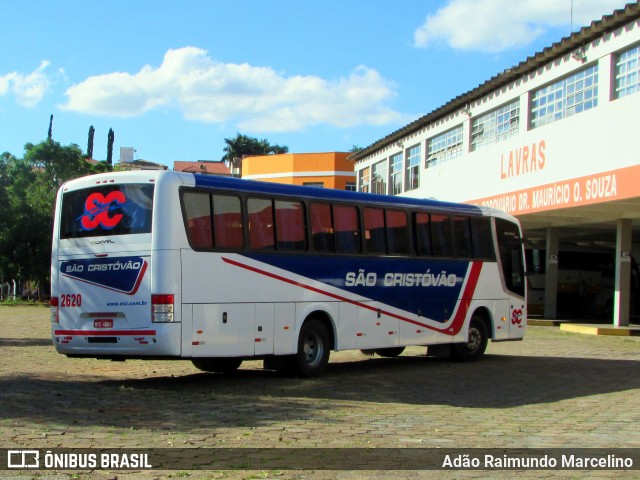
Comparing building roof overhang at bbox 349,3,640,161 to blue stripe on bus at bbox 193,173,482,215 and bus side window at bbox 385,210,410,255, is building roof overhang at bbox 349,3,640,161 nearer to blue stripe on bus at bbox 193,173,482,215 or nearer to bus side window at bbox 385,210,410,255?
blue stripe on bus at bbox 193,173,482,215

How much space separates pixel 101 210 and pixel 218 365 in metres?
3.81

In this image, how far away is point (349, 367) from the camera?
53.7 ft

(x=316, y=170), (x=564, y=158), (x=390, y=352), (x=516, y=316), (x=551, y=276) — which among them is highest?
(x=316, y=170)

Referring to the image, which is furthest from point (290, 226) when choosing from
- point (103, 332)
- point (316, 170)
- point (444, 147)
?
point (316, 170)

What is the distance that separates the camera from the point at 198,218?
12.3m

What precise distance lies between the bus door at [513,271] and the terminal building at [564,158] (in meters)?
0.51

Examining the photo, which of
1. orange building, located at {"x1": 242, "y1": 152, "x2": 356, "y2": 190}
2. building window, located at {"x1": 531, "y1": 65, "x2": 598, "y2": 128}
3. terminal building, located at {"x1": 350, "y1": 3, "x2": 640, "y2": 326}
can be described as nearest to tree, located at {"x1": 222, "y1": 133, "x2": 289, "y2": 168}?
orange building, located at {"x1": 242, "y1": 152, "x2": 356, "y2": 190}

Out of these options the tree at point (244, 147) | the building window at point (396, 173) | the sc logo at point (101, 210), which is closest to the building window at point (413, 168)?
the building window at point (396, 173)

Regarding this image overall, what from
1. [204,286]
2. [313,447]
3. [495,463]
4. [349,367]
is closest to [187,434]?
[313,447]

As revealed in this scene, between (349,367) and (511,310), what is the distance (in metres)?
4.37

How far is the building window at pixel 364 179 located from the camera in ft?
177

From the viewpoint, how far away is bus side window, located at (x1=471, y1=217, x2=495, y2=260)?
17797 millimetres

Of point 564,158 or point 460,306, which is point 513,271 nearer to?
point 460,306

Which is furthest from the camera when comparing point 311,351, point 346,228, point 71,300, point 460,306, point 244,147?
point 244,147
